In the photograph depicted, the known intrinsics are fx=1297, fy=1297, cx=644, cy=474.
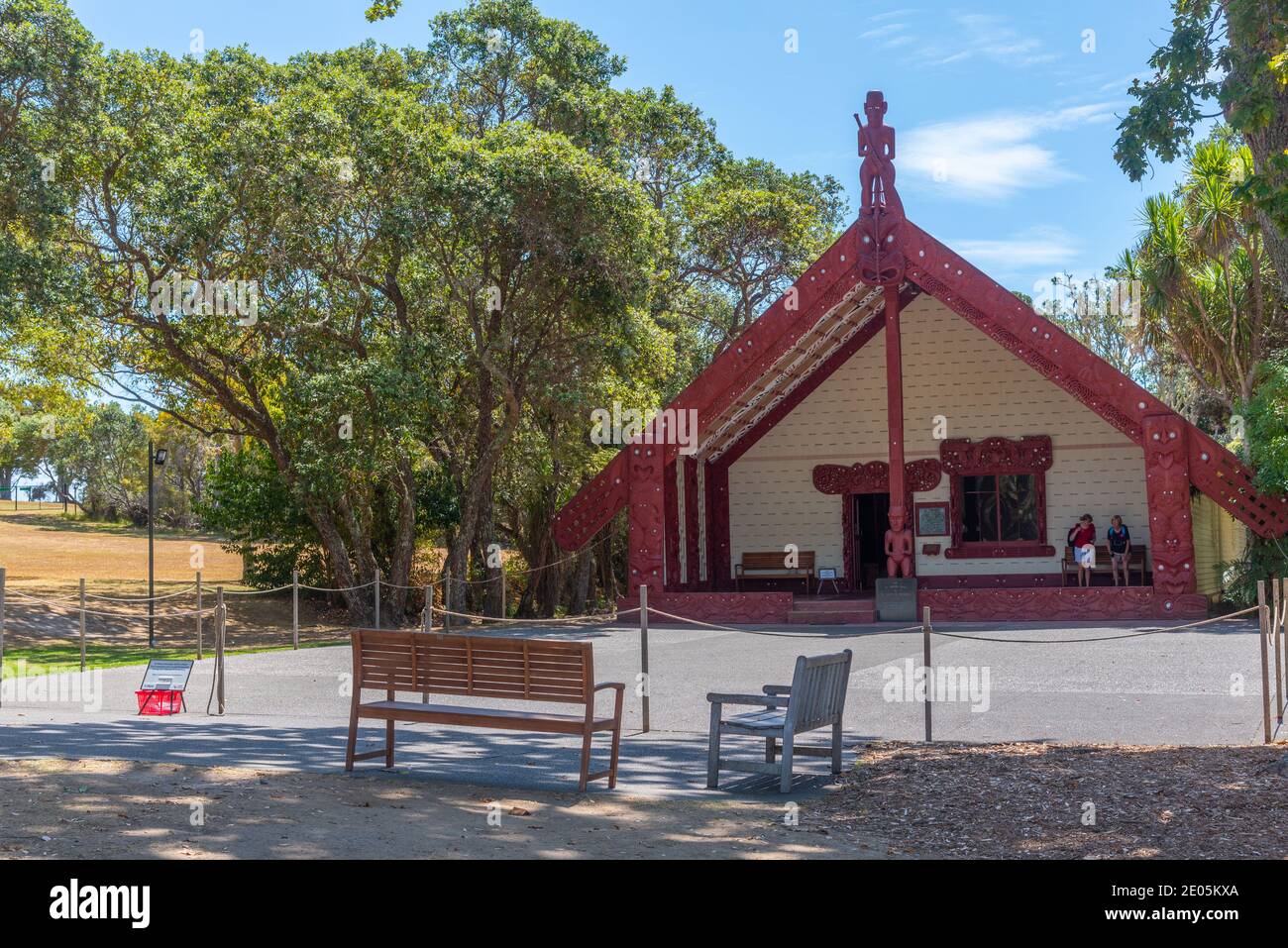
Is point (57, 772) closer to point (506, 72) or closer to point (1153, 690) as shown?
point (1153, 690)

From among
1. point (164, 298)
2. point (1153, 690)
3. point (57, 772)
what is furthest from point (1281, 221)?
point (164, 298)

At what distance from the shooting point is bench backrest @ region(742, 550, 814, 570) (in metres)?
28.6

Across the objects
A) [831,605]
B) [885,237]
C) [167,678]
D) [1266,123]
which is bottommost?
[831,605]

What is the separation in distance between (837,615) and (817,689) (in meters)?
15.6

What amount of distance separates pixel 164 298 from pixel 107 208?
1784mm

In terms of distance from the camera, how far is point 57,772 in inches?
309

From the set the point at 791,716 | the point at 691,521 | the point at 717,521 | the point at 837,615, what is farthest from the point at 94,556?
the point at 791,716

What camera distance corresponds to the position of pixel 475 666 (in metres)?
8.38

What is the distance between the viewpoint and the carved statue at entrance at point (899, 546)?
23.5 m

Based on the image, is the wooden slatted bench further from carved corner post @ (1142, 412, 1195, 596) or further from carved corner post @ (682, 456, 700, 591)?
carved corner post @ (682, 456, 700, 591)

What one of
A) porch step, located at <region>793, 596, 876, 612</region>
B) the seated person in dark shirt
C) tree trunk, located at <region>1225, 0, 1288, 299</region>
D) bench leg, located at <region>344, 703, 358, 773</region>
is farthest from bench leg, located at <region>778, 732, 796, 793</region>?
the seated person in dark shirt

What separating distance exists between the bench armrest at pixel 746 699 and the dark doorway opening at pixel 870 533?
20338 millimetres

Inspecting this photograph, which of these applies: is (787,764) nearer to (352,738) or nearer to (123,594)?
(352,738)
